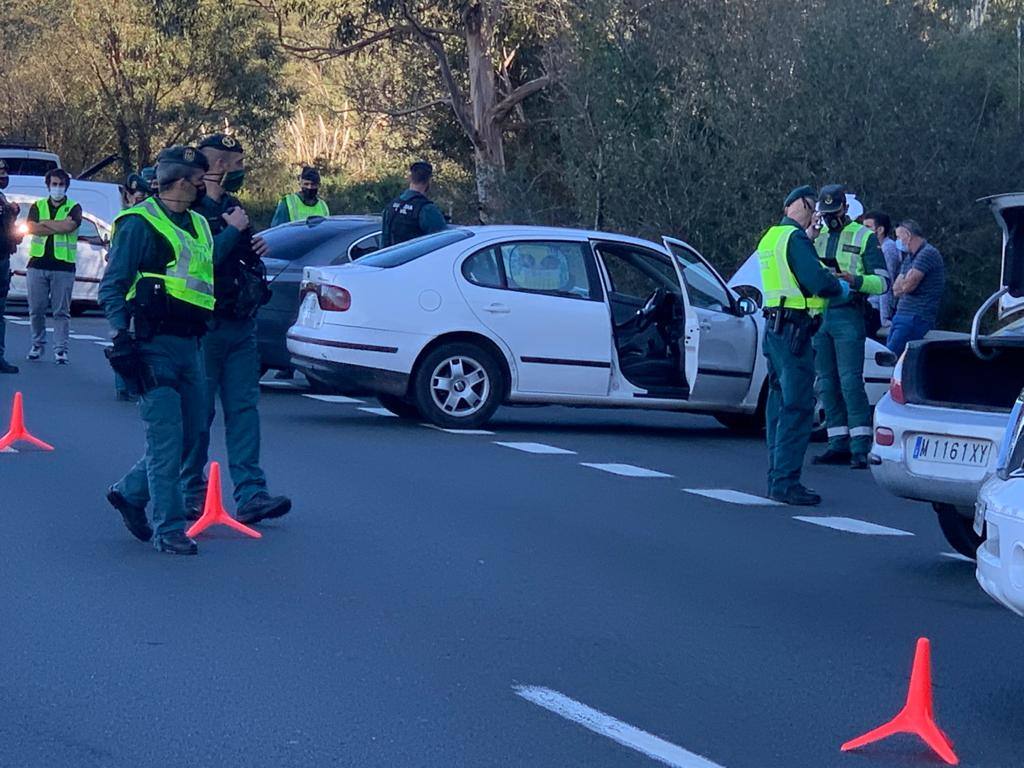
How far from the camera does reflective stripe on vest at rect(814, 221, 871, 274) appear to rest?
12.2 metres

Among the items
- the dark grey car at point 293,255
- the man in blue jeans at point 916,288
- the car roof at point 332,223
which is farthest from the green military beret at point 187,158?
the man in blue jeans at point 916,288

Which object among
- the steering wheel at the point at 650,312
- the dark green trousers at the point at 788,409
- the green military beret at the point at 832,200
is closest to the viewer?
the dark green trousers at the point at 788,409

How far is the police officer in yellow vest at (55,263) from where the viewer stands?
1808 cm

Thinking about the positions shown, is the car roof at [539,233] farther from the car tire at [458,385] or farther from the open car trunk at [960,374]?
the open car trunk at [960,374]

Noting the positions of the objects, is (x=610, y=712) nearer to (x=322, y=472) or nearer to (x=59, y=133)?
(x=322, y=472)

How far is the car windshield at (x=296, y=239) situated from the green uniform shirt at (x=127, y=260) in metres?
7.19

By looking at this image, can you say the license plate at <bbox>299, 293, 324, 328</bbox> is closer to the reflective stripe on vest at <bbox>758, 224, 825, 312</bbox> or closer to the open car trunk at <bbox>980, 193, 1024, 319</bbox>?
the reflective stripe on vest at <bbox>758, 224, 825, 312</bbox>

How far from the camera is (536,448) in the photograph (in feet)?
43.3

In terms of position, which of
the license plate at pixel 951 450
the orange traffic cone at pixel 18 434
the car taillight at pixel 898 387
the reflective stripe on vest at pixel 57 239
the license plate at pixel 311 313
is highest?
the reflective stripe on vest at pixel 57 239

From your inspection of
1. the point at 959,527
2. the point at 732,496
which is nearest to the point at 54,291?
the point at 732,496

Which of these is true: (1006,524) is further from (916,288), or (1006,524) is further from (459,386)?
(916,288)

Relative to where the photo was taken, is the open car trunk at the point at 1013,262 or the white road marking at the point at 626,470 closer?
the open car trunk at the point at 1013,262

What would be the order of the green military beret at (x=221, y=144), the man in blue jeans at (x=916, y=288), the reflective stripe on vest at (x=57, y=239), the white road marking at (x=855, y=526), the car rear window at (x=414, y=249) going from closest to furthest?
1. the green military beret at (x=221, y=144)
2. the white road marking at (x=855, y=526)
3. the car rear window at (x=414, y=249)
4. the man in blue jeans at (x=916, y=288)
5. the reflective stripe on vest at (x=57, y=239)

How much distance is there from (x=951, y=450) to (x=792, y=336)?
2296 millimetres
